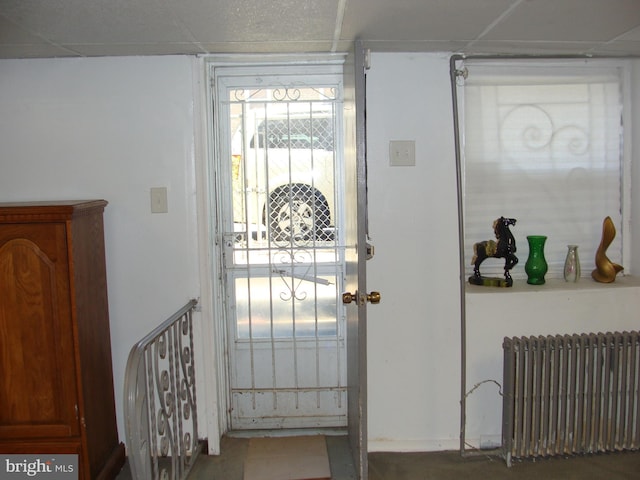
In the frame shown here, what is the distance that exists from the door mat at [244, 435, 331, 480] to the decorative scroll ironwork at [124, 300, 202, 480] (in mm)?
295

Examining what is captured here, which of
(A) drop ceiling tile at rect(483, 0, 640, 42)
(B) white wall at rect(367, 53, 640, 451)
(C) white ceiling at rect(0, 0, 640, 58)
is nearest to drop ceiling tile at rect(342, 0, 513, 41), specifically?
(C) white ceiling at rect(0, 0, 640, 58)

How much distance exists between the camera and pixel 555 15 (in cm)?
194

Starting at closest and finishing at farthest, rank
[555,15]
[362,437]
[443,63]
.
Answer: [555,15]
[362,437]
[443,63]

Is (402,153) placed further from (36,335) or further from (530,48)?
(36,335)

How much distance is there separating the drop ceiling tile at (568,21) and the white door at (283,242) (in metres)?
0.88

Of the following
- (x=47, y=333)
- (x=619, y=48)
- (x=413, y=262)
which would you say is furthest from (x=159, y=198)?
(x=619, y=48)

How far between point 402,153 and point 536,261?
895 millimetres

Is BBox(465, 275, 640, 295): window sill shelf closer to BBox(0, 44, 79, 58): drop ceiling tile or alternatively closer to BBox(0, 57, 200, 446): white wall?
BBox(0, 57, 200, 446): white wall

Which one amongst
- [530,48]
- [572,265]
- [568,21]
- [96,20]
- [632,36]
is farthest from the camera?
[572,265]

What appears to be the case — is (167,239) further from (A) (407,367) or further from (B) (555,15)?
(B) (555,15)

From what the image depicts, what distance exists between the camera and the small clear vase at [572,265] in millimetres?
2670

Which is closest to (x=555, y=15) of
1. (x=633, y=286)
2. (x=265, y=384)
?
(x=633, y=286)

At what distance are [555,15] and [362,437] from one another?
1.84m

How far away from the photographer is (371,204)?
2.50 m
